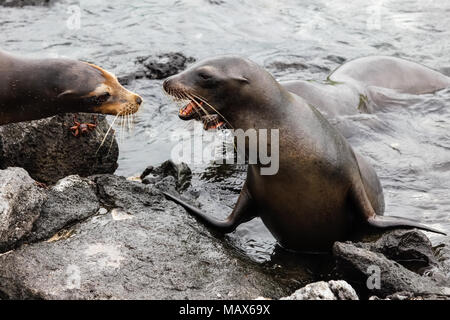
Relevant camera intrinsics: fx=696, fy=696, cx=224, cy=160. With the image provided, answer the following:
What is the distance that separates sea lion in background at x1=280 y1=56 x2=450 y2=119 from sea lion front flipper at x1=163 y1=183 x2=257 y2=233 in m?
2.62

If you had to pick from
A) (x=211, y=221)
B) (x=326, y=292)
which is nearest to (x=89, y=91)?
(x=211, y=221)

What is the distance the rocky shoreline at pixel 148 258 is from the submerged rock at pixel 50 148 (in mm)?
821

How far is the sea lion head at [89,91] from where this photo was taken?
543 centimetres

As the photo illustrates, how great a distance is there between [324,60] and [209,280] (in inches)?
266

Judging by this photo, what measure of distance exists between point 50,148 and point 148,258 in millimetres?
2020

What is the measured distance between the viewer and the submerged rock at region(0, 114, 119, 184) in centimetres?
593

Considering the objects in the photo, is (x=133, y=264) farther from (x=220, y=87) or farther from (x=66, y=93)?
(x=66, y=93)

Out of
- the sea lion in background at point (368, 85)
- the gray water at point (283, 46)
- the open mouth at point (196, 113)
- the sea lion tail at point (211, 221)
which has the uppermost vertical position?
the open mouth at point (196, 113)

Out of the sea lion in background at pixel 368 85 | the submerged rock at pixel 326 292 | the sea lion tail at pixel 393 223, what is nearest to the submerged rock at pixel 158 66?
the sea lion in background at pixel 368 85

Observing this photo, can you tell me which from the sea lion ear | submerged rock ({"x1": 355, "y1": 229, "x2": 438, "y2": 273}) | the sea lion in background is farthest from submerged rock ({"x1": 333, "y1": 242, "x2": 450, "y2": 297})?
the sea lion in background

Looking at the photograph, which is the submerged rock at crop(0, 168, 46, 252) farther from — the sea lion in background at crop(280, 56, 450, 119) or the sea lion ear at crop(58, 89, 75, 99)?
the sea lion in background at crop(280, 56, 450, 119)

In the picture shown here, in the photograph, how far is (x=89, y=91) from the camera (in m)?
5.45

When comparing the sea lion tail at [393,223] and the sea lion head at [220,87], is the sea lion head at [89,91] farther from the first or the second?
the sea lion tail at [393,223]

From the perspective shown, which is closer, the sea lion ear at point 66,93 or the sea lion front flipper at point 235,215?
the sea lion front flipper at point 235,215
